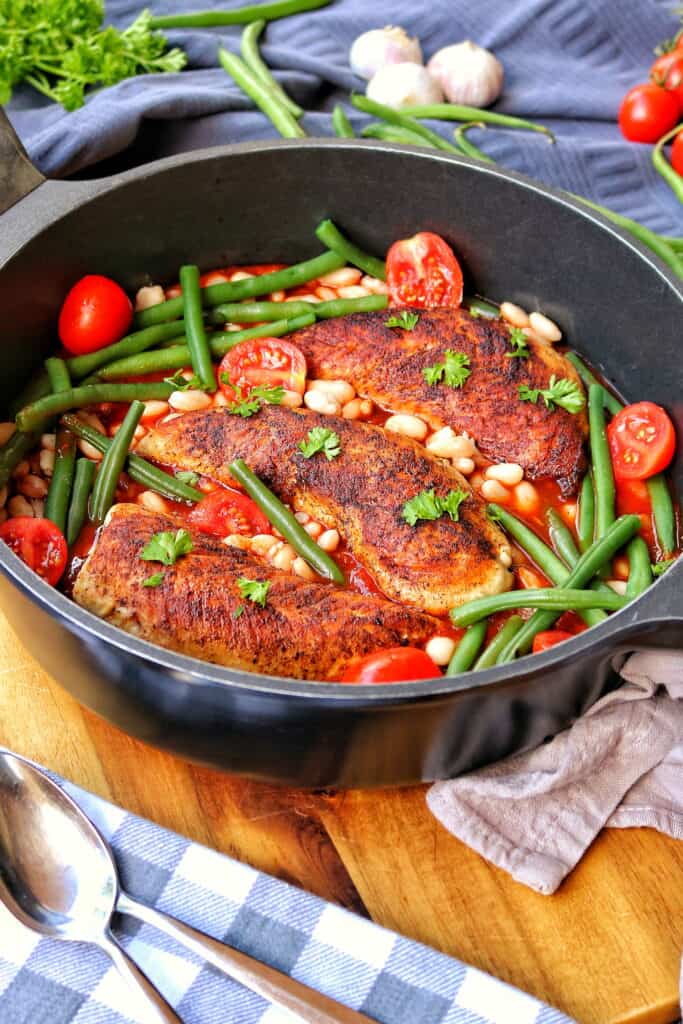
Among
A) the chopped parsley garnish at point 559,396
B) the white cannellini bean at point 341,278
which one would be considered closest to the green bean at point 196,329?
the white cannellini bean at point 341,278

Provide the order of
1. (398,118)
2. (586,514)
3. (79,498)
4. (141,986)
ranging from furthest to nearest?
(398,118), (586,514), (79,498), (141,986)

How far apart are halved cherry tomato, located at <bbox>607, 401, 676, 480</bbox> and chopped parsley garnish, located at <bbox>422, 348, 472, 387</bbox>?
0.49 metres

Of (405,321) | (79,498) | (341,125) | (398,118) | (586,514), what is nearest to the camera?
(79,498)

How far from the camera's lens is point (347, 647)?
2850 millimetres

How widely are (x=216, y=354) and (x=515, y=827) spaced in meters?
1.76

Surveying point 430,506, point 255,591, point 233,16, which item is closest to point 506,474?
point 430,506

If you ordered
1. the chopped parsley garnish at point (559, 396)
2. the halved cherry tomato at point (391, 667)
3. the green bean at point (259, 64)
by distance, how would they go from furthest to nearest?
the green bean at point (259, 64) < the chopped parsley garnish at point (559, 396) < the halved cherry tomato at point (391, 667)

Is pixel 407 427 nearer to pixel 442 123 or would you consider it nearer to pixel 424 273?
pixel 424 273

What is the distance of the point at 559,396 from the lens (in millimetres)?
3516

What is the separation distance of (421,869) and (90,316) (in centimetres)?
192

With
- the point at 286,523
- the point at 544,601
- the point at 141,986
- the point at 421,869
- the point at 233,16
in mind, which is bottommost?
the point at 421,869

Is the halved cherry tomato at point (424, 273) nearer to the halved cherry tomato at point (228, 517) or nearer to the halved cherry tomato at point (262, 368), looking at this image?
the halved cherry tomato at point (262, 368)

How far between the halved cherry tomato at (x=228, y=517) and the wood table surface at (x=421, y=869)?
23.7 inches

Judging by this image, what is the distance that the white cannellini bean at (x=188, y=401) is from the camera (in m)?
3.52
